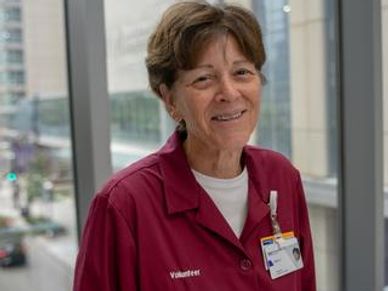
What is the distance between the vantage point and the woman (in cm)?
109

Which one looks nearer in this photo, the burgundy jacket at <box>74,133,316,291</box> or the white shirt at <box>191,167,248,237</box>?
the burgundy jacket at <box>74,133,316,291</box>

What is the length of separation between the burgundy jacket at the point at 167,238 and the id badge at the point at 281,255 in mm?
17

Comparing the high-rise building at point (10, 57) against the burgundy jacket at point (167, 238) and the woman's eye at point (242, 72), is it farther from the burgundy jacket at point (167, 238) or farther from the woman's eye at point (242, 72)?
the woman's eye at point (242, 72)

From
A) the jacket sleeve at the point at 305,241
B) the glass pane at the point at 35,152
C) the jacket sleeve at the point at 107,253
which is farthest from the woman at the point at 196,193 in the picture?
the glass pane at the point at 35,152

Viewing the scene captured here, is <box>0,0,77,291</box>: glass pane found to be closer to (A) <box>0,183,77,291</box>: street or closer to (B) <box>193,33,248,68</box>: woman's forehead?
(A) <box>0,183,77,291</box>: street

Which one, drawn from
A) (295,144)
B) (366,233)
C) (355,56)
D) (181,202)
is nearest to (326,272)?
(366,233)

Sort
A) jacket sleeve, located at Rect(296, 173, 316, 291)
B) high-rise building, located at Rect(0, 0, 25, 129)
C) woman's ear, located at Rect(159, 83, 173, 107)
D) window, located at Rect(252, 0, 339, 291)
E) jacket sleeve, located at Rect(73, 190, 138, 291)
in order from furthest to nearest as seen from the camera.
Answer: window, located at Rect(252, 0, 339, 291)
high-rise building, located at Rect(0, 0, 25, 129)
jacket sleeve, located at Rect(296, 173, 316, 291)
woman's ear, located at Rect(159, 83, 173, 107)
jacket sleeve, located at Rect(73, 190, 138, 291)

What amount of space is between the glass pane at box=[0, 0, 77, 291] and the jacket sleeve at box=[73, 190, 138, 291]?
26.9 inches

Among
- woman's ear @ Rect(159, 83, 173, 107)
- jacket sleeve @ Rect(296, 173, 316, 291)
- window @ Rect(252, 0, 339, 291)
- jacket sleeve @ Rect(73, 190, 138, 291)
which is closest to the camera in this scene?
jacket sleeve @ Rect(73, 190, 138, 291)

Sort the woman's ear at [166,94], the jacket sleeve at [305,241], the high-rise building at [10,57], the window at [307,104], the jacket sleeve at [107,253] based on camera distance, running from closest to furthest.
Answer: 1. the jacket sleeve at [107,253]
2. the woman's ear at [166,94]
3. the jacket sleeve at [305,241]
4. the high-rise building at [10,57]
5. the window at [307,104]

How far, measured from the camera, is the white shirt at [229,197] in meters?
1.21

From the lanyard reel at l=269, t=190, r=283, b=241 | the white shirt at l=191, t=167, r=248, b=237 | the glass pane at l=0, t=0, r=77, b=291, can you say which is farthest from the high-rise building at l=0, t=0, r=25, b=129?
the lanyard reel at l=269, t=190, r=283, b=241

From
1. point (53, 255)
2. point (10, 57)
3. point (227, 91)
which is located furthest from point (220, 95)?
point (53, 255)

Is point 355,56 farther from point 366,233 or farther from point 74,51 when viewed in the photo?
point 74,51
